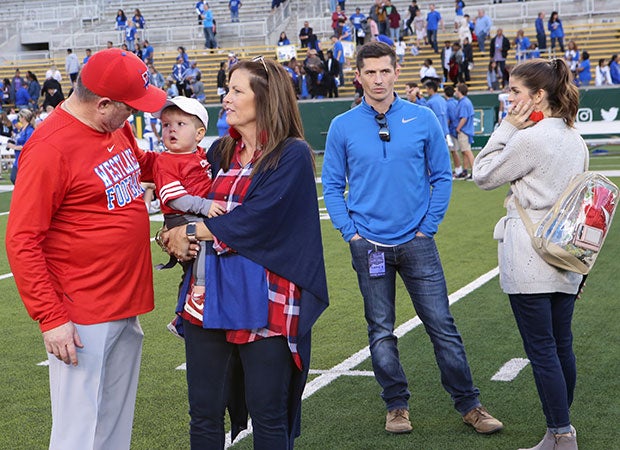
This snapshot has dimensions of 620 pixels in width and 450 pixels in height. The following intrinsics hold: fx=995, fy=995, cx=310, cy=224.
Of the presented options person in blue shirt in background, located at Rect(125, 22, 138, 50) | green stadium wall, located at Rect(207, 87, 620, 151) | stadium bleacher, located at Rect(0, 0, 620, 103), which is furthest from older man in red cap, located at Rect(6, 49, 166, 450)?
person in blue shirt in background, located at Rect(125, 22, 138, 50)

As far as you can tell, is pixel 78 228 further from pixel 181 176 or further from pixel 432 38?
pixel 432 38

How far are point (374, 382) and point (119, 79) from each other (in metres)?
3.09

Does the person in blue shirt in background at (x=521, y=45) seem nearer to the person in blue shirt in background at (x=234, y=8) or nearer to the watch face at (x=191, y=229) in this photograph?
the person in blue shirt in background at (x=234, y=8)

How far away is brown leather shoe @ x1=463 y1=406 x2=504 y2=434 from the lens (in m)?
5.13

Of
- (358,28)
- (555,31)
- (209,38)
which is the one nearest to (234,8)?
(209,38)

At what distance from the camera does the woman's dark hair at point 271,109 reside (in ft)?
12.1

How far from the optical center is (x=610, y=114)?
80.7ft

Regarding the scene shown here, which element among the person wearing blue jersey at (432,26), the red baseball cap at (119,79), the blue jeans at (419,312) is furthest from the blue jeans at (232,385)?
the person wearing blue jersey at (432,26)

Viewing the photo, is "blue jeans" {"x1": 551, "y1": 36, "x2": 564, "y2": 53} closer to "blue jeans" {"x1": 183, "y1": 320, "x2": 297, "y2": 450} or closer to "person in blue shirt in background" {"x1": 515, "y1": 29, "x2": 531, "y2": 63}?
"person in blue shirt in background" {"x1": 515, "y1": 29, "x2": 531, "y2": 63}

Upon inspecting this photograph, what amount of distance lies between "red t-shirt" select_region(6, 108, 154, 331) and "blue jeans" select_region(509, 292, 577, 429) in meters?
1.77

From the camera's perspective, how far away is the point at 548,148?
14.8 feet

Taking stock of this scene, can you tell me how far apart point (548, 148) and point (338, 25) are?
3001cm

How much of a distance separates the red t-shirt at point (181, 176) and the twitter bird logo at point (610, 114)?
2222cm

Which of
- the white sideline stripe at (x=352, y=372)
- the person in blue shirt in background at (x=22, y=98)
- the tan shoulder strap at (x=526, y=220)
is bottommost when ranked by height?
the white sideline stripe at (x=352, y=372)
